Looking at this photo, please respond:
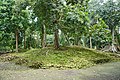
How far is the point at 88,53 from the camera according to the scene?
11.9 meters

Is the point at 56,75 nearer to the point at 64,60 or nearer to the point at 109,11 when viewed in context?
the point at 64,60

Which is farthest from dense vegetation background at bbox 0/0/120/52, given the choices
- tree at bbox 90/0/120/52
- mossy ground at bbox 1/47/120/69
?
mossy ground at bbox 1/47/120/69

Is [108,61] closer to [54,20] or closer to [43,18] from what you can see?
[54,20]

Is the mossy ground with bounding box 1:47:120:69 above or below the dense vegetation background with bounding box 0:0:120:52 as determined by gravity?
below

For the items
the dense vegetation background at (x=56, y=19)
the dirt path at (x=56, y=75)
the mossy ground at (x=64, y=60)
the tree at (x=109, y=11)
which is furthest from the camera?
the tree at (x=109, y=11)

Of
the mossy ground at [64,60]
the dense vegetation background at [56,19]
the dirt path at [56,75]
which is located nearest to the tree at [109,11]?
the dense vegetation background at [56,19]

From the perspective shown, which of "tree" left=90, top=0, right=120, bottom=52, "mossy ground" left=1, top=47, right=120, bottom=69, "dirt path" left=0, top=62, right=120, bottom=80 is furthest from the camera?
"tree" left=90, top=0, right=120, bottom=52

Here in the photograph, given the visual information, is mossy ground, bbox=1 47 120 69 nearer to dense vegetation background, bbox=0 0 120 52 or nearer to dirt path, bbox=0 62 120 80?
dirt path, bbox=0 62 120 80

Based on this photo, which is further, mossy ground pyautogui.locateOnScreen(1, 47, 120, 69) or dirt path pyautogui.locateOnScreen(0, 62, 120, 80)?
mossy ground pyautogui.locateOnScreen(1, 47, 120, 69)

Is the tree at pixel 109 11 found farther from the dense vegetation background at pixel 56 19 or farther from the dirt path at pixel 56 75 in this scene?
the dirt path at pixel 56 75

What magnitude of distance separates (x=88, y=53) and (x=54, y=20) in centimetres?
320

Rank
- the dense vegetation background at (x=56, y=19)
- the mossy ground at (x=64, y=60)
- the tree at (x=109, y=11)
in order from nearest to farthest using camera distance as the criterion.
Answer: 1. the mossy ground at (x=64, y=60)
2. the dense vegetation background at (x=56, y=19)
3. the tree at (x=109, y=11)

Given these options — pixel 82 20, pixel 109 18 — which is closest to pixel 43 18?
pixel 82 20

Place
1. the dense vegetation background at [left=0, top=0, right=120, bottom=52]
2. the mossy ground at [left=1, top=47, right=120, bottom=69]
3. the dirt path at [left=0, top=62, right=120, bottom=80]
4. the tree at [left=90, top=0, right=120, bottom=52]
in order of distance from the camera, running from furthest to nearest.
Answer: the tree at [left=90, top=0, right=120, bottom=52]
the dense vegetation background at [left=0, top=0, right=120, bottom=52]
the mossy ground at [left=1, top=47, right=120, bottom=69]
the dirt path at [left=0, top=62, right=120, bottom=80]
